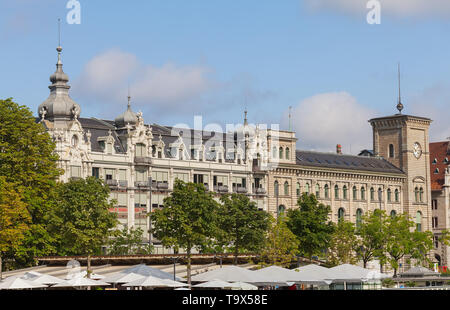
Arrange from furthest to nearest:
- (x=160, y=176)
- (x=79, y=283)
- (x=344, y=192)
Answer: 1. (x=344, y=192)
2. (x=160, y=176)
3. (x=79, y=283)

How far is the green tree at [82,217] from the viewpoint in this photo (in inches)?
3627

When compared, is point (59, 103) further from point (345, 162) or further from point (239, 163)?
point (345, 162)

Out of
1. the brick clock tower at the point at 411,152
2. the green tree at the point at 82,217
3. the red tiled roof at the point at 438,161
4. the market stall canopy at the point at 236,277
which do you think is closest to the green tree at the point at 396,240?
the brick clock tower at the point at 411,152

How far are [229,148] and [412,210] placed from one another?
47.0 metres

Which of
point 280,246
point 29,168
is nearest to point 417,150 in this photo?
point 280,246

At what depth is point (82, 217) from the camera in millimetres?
92500

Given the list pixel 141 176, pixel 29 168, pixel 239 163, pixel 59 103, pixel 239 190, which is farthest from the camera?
pixel 239 163

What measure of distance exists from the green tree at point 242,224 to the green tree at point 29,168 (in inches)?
755

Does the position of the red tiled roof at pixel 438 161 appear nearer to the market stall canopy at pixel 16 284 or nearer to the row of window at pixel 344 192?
the row of window at pixel 344 192

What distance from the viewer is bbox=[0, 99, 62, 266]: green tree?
99562mm

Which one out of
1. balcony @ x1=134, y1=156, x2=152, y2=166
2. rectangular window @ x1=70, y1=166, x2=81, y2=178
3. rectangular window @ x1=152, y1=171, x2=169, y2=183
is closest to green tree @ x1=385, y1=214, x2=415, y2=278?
rectangular window @ x1=152, y1=171, x2=169, y2=183

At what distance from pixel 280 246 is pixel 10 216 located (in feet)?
116
